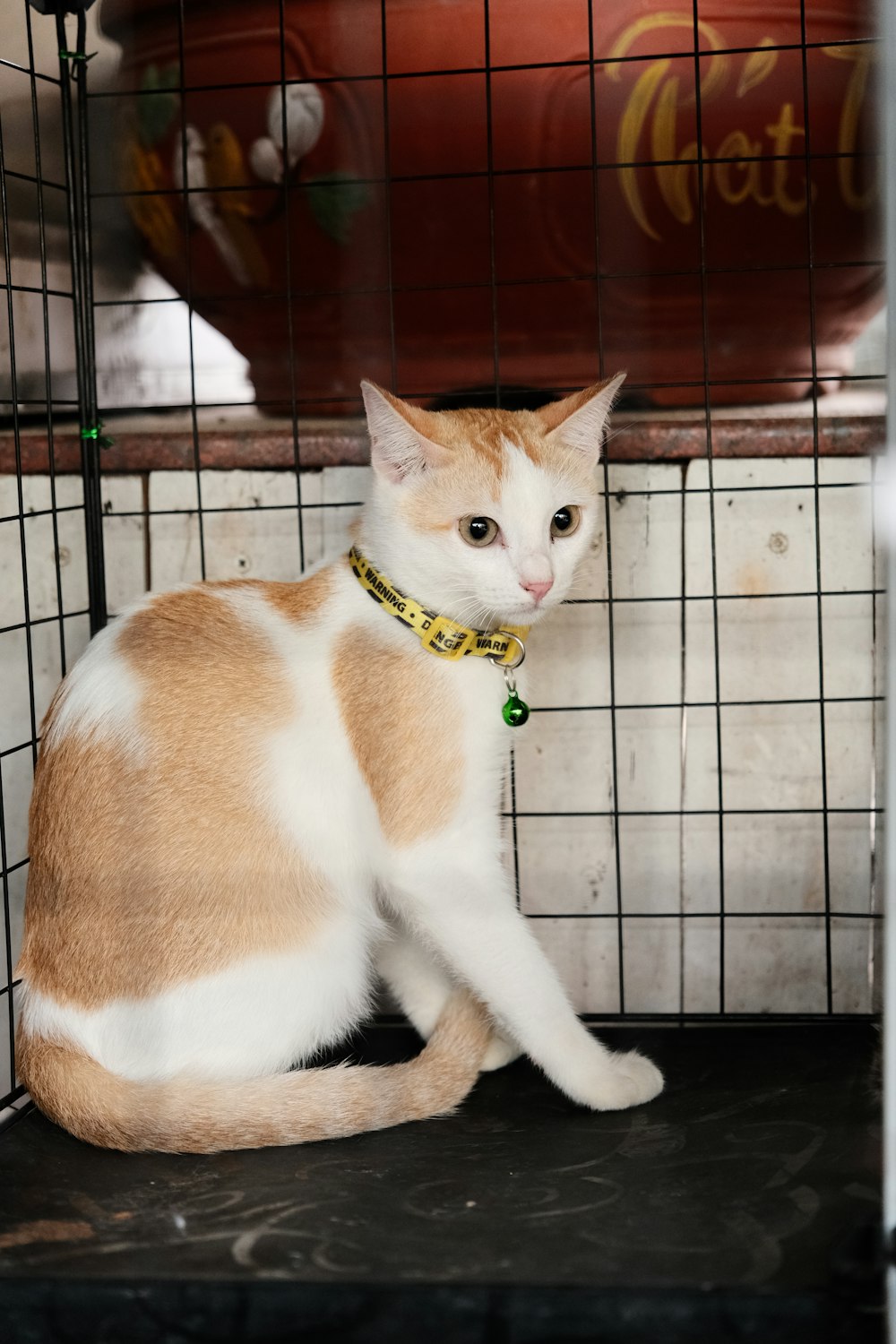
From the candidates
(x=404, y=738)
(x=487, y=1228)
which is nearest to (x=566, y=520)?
(x=404, y=738)

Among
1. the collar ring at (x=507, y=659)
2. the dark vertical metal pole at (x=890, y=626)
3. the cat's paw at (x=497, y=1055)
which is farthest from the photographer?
the cat's paw at (x=497, y=1055)

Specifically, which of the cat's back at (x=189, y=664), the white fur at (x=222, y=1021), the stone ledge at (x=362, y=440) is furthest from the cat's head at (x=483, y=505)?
the white fur at (x=222, y=1021)

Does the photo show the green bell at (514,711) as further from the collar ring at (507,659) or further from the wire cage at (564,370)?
the wire cage at (564,370)

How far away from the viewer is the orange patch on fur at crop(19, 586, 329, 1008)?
1.36 meters

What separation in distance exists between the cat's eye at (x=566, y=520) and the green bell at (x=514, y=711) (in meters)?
0.20

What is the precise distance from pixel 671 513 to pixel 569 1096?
2.73 ft

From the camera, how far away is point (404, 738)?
4.57 ft

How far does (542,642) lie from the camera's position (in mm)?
1817

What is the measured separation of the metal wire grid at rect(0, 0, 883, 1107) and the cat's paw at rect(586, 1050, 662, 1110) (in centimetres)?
26

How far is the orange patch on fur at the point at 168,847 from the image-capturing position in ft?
4.46

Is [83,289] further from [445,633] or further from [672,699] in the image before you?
[672,699]

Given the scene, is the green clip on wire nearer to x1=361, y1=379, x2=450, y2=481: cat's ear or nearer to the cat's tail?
x1=361, y1=379, x2=450, y2=481: cat's ear

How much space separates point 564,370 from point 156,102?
2.22ft

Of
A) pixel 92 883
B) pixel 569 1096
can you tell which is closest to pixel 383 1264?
pixel 569 1096
